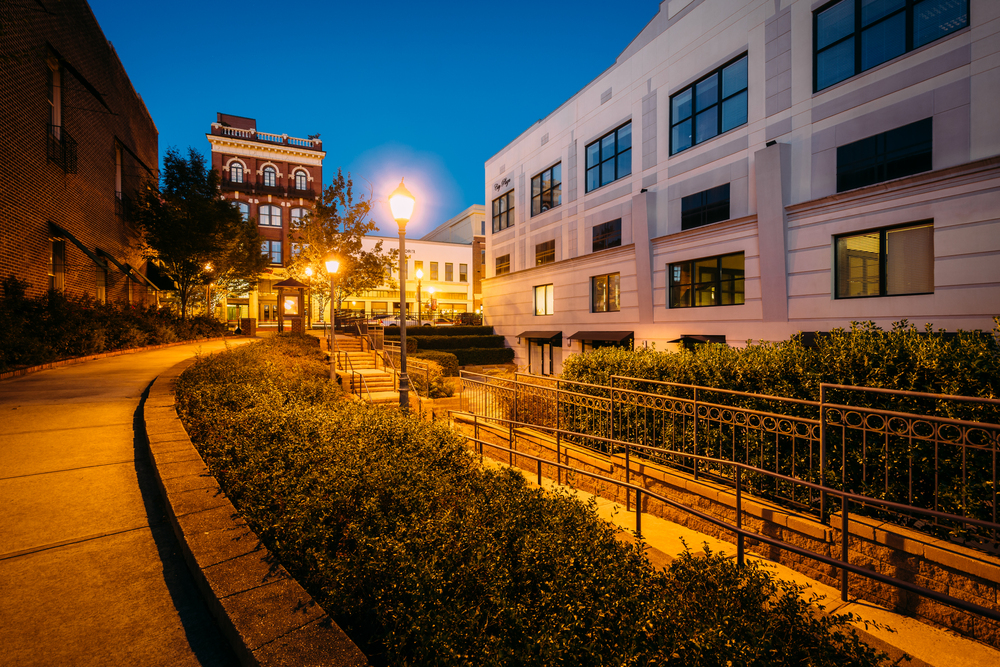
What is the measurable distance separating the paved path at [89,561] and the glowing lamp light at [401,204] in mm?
6030

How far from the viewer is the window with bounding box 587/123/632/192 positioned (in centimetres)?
Answer: 2005

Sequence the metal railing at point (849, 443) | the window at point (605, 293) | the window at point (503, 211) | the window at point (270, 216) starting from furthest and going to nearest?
the window at point (270, 216) → the window at point (503, 211) → the window at point (605, 293) → the metal railing at point (849, 443)

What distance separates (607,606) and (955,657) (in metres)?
3.56

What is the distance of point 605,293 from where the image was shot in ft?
69.8

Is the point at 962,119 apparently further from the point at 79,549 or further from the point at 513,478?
the point at 79,549

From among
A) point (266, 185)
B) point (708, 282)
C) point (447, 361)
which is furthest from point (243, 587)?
point (266, 185)

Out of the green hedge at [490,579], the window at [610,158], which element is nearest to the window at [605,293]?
the window at [610,158]

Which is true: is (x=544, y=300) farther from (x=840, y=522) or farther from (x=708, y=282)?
(x=840, y=522)

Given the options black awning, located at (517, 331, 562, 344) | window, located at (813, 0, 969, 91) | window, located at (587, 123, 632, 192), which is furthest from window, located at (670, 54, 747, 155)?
black awning, located at (517, 331, 562, 344)

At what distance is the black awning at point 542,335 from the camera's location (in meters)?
24.3

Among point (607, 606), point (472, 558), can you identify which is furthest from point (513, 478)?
point (607, 606)

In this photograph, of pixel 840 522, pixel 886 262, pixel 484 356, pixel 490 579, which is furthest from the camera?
pixel 484 356

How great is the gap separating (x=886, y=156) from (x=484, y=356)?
20.2 meters

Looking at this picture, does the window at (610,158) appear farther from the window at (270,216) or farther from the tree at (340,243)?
the window at (270,216)
